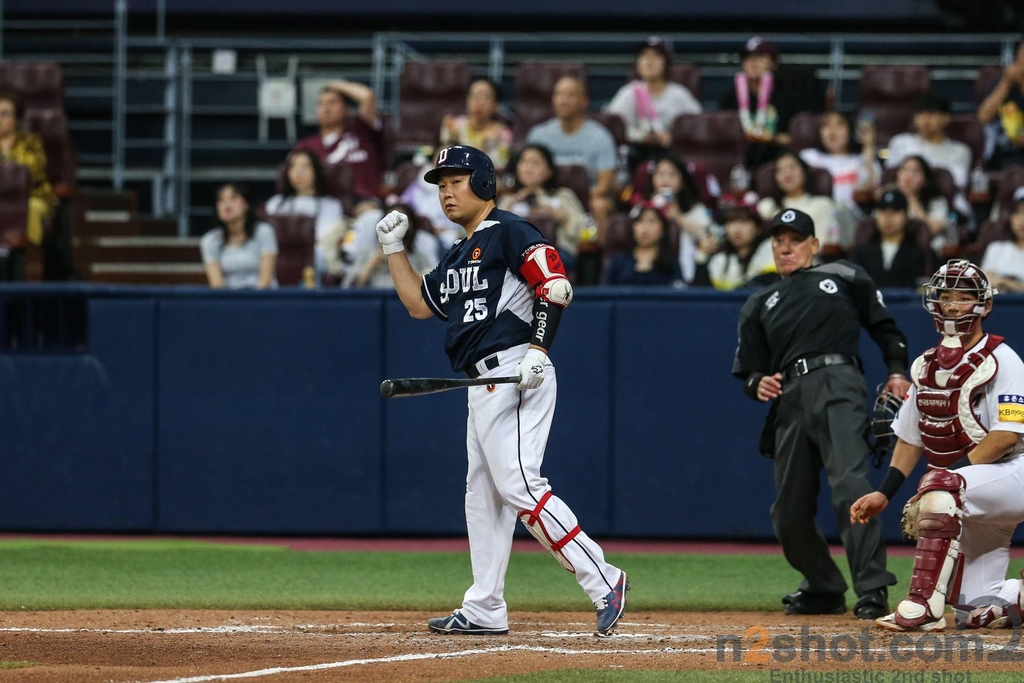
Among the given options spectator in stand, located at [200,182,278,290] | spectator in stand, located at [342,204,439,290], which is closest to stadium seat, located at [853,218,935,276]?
spectator in stand, located at [342,204,439,290]

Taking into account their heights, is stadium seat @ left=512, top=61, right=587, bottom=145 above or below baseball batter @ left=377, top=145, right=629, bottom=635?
above

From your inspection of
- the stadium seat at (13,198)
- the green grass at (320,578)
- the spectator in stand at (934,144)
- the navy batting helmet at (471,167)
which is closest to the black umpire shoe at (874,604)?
the green grass at (320,578)

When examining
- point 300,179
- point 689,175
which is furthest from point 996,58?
point 300,179

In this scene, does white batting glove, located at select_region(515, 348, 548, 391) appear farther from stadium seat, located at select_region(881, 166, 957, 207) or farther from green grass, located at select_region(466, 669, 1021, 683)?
stadium seat, located at select_region(881, 166, 957, 207)

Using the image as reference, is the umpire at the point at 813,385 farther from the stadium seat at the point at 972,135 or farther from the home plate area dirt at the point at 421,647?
the stadium seat at the point at 972,135

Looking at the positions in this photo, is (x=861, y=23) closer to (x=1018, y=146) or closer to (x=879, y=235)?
(x=1018, y=146)

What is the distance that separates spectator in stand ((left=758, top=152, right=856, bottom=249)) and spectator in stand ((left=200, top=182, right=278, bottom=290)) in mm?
3715

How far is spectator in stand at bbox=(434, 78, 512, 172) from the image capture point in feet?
37.4

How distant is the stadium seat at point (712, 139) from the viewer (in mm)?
11547

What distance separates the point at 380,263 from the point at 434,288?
422 cm

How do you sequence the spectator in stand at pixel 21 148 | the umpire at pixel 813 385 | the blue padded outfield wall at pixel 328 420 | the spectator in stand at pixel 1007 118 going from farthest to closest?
the spectator in stand at pixel 1007 118 < the spectator in stand at pixel 21 148 < the blue padded outfield wall at pixel 328 420 < the umpire at pixel 813 385

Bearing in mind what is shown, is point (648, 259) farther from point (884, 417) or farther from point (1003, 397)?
point (1003, 397)

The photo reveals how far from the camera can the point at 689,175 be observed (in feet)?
34.7

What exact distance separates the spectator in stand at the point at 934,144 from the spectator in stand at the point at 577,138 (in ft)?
7.44
